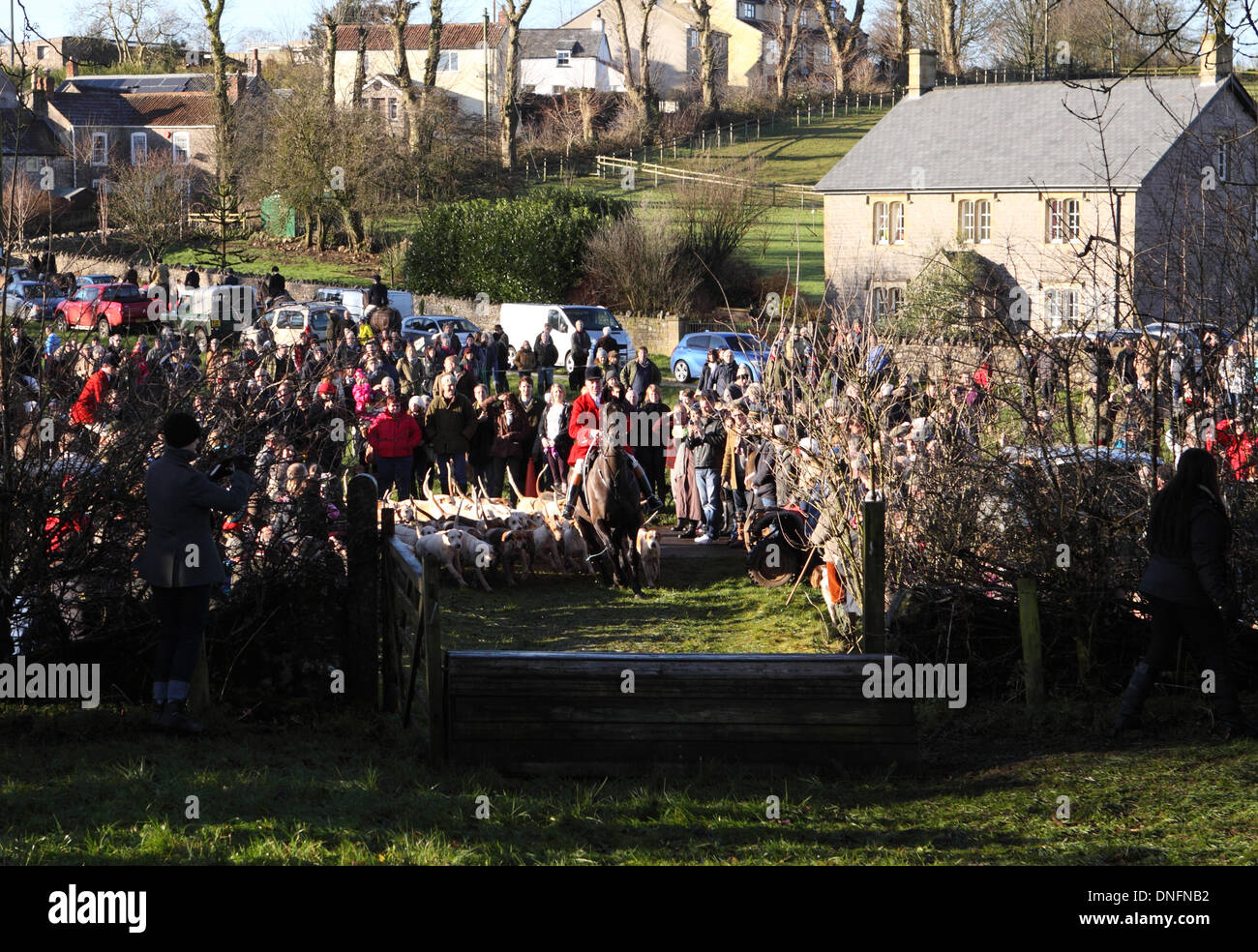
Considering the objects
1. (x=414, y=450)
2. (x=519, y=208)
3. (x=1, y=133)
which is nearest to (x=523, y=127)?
(x=519, y=208)

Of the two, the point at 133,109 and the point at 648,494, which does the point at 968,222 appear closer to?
the point at 648,494

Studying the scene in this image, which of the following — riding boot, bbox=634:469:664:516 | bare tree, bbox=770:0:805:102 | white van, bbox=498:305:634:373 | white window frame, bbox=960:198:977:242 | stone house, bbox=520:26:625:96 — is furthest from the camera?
stone house, bbox=520:26:625:96

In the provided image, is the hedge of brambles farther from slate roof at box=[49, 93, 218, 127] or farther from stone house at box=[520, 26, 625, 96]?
stone house at box=[520, 26, 625, 96]

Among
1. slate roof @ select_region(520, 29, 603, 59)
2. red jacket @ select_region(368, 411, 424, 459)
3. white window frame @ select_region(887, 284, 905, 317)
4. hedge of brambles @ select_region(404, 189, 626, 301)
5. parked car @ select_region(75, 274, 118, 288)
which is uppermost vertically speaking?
slate roof @ select_region(520, 29, 603, 59)

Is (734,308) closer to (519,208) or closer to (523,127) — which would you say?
(519,208)

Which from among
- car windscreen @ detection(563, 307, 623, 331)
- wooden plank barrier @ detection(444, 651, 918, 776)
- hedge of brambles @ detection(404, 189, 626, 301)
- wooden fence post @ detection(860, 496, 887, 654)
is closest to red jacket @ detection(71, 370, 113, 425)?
wooden plank barrier @ detection(444, 651, 918, 776)

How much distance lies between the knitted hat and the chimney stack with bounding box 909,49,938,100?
145ft

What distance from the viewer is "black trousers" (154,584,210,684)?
794 centimetres

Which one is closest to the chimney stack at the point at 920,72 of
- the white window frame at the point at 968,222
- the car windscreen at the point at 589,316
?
the white window frame at the point at 968,222

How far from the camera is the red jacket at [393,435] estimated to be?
1630 centimetres

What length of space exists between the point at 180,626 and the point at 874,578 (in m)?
4.31

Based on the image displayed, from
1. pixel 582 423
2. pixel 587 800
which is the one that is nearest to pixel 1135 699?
pixel 587 800

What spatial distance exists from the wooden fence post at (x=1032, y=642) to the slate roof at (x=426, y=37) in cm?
7572

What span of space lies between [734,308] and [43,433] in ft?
112
